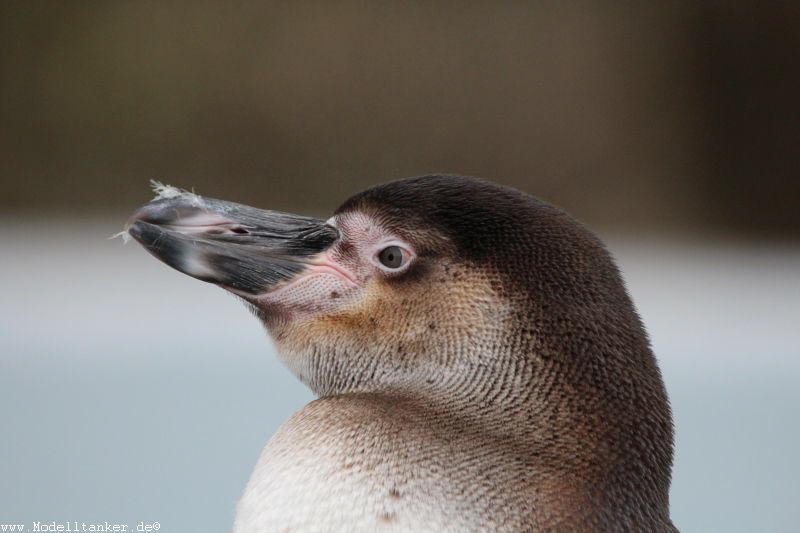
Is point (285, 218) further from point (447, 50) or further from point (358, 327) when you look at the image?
point (447, 50)

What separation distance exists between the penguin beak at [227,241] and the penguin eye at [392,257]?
2.1 inches

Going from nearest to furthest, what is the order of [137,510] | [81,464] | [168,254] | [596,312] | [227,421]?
[596,312] < [168,254] < [137,510] < [81,464] < [227,421]

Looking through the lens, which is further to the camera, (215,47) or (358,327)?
(215,47)

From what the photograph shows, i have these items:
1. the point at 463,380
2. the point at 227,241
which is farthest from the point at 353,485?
the point at 227,241

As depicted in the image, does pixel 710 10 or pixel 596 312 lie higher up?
pixel 710 10

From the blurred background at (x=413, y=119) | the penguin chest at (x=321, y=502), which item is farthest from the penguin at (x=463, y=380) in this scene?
the blurred background at (x=413, y=119)

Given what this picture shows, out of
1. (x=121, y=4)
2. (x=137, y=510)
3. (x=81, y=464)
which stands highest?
(x=121, y=4)

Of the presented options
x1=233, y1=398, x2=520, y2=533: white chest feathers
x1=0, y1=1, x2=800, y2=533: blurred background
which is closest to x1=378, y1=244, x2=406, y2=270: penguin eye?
x1=233, y1=398, x2=520, y2=533: white chest feathers

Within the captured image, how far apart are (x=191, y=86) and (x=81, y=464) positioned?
225cm

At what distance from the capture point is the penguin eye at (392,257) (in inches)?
32.1

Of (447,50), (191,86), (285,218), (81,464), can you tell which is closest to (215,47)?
(191,86)

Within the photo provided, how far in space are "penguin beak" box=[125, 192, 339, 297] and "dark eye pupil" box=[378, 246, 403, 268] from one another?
5 centimetres

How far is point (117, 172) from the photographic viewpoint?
402 centimetres

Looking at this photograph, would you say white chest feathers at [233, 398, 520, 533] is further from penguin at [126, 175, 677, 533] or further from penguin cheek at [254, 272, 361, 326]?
penguin cheek at [254, 272, 361, 326]
